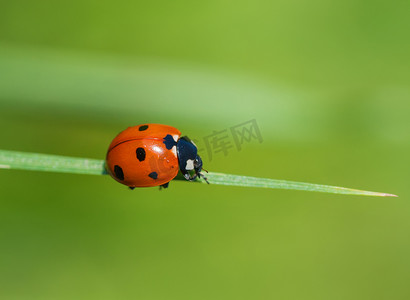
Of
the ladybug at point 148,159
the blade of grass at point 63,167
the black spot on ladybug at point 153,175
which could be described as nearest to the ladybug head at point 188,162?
the ladybug at point 148,159

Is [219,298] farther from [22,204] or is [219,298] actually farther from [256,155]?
[22,204]

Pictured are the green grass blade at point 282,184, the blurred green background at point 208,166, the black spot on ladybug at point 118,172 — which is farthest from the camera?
the blurred green background at point 208,166

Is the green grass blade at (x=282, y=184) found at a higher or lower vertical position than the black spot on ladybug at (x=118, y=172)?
lower

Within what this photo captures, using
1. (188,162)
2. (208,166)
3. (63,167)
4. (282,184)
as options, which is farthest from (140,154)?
(282,184)

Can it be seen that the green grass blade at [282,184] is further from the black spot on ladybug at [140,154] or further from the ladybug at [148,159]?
the black spot on ladybug at [140,154]

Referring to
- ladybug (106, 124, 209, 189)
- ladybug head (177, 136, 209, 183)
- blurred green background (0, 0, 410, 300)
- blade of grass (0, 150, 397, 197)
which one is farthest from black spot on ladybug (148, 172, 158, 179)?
blurred green background (0, 0, 410, 300)

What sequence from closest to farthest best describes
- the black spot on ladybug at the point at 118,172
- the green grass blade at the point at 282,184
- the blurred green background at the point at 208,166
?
the green grass blade at the point at 282,184, the black spot on ladybug at the point at 118,172, the blurred green background at the point at 208,166

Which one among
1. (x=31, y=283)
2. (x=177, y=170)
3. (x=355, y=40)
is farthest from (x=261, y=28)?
(x=31, y=283)

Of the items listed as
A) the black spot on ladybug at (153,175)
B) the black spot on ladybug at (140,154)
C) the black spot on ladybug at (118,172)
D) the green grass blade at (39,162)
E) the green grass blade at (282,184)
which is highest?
the green grass blade at (39,162)
